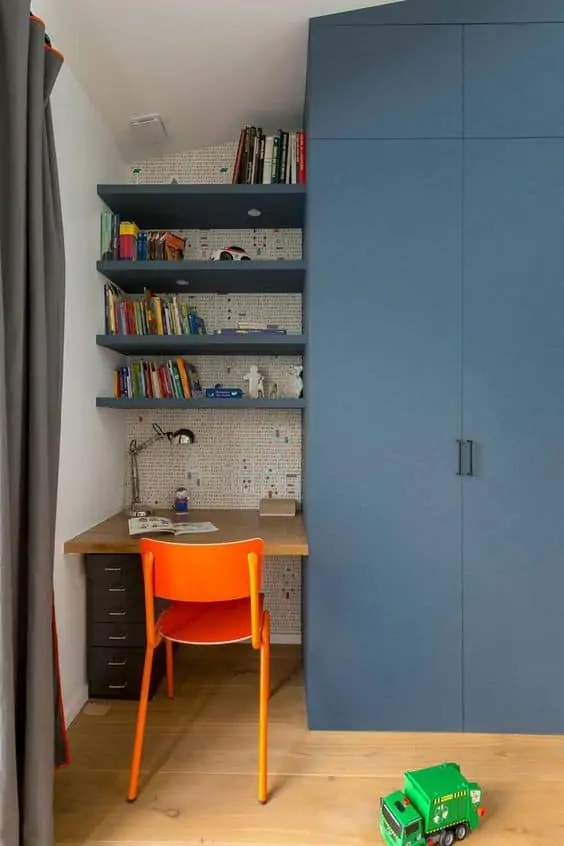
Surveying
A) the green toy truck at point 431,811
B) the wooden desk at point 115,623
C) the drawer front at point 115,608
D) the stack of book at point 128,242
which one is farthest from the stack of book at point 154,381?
the green toy truck at point 431,811

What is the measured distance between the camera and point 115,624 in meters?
2.13

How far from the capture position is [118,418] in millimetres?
2639

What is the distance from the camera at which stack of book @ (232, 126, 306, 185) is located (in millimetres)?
2377

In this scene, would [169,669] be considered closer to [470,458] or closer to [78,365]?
[78,365]

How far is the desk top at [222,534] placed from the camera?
6.41 feet

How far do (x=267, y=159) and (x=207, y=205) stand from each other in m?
0.35

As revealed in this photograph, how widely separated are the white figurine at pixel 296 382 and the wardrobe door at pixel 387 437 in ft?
2.01

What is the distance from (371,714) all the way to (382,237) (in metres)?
1.83

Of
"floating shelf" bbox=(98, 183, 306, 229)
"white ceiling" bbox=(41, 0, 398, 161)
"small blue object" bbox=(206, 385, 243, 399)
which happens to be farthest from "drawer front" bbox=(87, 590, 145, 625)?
"white ceiling" bbox=(41, 0, 398, 161)

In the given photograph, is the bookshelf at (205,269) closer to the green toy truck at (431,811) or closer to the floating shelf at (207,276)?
the floating shelf at (207,276)

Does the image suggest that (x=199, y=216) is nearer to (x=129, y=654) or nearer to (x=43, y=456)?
(x=43, y=456)

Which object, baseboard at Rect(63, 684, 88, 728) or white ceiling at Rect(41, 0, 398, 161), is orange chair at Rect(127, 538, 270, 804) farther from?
white ceiling at Rect(41, 0, 398, 161)

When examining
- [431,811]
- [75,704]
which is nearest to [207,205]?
[75,704]

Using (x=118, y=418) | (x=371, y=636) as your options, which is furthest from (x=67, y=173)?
(x=371, y=636)
